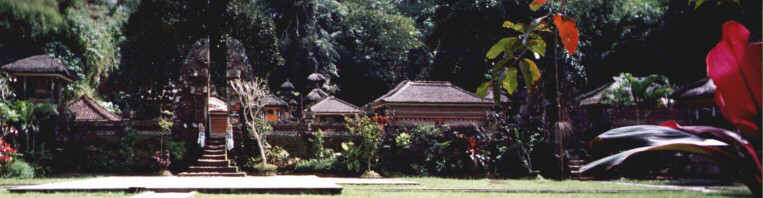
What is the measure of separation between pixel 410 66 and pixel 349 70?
4.14m

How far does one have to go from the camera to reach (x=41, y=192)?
30.5ft

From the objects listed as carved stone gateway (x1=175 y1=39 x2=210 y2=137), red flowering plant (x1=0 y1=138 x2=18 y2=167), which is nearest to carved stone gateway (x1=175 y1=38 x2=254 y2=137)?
carved stone gateway (x1=175 y1=39 x2=210 y2=137)

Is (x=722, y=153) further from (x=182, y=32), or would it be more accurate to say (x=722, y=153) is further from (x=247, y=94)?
(x=182, y=32)

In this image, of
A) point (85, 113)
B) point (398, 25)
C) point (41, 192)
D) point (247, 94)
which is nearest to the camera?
point (41, 192)

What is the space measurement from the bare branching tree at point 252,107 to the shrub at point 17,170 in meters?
5.25

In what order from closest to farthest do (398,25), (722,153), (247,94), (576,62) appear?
(722,153), (247,94), (576,62), (398,25)

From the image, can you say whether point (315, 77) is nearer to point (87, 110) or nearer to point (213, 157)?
point (87, 110)

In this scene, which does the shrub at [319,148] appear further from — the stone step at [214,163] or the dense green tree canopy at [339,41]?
the dense green tree canopy at [339,41]

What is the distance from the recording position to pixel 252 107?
1700 centimetres

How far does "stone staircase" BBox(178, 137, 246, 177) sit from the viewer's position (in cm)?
1516

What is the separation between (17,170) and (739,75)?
15.8 m

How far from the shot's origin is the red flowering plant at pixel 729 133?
0.98 metres

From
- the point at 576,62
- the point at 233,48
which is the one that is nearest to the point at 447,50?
the point at 576,62

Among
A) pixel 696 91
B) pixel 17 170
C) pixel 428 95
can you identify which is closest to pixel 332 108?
pixel 428 95
